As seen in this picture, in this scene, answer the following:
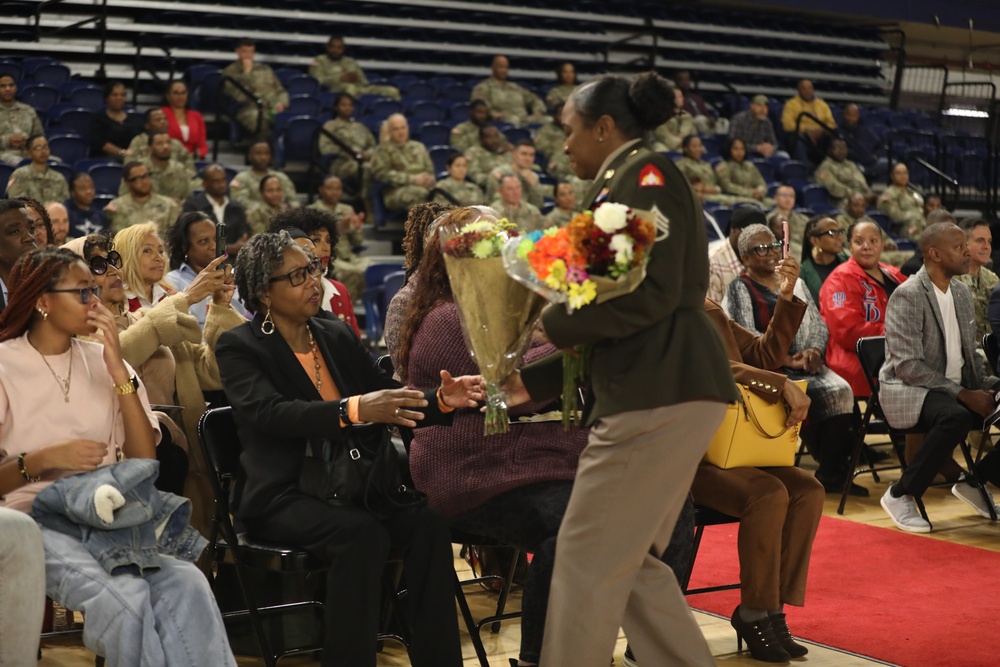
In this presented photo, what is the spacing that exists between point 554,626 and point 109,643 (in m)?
1.05

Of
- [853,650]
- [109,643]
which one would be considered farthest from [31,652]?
[853,650]

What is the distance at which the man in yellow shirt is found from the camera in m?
14.6

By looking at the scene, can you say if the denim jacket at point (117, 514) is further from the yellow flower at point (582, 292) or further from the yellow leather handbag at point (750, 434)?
the yellow leather handbag at point (750, 434)

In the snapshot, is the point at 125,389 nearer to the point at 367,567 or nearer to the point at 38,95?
the point at 367,567

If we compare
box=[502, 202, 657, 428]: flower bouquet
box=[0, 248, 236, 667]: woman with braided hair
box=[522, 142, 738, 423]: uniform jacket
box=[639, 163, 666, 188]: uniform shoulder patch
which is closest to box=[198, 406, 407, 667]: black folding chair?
box=[0, 248, 236, 667]: woman with braided hair

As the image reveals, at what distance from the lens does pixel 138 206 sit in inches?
333

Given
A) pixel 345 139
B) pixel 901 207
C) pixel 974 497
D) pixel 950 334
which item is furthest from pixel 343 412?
pixel 901 207

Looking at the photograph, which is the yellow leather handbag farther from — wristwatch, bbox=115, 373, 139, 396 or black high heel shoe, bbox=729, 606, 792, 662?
wristwatch, bbox=115, 373, 139, 396

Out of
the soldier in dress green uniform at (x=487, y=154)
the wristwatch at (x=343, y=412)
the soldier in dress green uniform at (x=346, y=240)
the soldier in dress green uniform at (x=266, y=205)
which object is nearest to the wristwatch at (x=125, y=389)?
the wristwatch at (x=343, y=412)

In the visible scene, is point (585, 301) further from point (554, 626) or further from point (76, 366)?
point (76, 366)

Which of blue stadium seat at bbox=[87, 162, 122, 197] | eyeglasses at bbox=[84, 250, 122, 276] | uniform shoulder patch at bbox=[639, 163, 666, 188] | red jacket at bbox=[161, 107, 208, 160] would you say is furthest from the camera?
red jacket at bbox=[161, 107, 208, 160]

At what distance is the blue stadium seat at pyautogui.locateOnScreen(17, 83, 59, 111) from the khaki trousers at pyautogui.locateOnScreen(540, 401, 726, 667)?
9046 millimetres

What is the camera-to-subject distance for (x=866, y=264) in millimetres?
6527

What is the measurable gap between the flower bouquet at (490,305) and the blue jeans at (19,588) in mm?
1127
